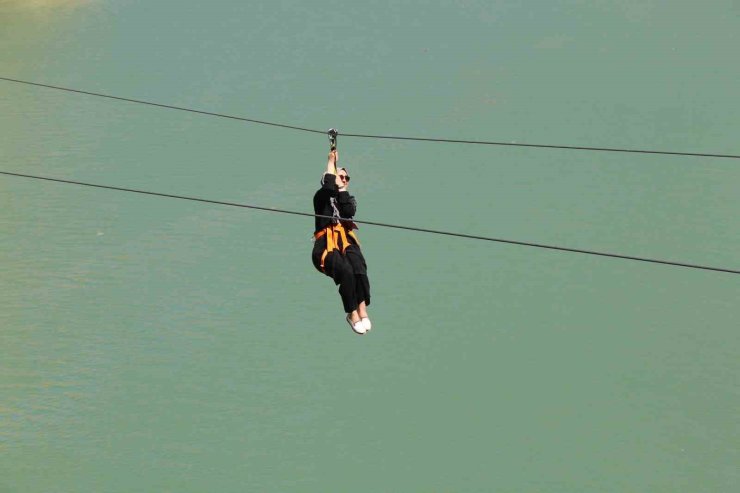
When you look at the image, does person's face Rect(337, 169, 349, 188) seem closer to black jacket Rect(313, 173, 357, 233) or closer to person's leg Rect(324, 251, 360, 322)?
black jacket Rect(313, 173, 357, 233)

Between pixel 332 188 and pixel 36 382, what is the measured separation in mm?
2883

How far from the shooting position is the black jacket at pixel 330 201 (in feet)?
17.5

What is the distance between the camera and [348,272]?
5230 mm

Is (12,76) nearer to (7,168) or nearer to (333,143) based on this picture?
(7,168)

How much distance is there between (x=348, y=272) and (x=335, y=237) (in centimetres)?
21

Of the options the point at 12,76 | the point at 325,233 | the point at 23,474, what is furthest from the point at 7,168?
the point at 325,233

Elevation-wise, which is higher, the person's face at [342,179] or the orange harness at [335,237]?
the person's face at [342,179]

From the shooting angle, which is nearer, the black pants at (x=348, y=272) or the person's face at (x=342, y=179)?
the black pants at (x=348, y=272)

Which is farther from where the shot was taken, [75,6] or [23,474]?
[75,6]

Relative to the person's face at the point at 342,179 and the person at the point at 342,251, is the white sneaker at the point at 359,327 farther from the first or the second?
the person's face at the point at 342,179

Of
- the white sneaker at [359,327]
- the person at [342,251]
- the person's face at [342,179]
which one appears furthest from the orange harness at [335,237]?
the white sneaker at [359,327]

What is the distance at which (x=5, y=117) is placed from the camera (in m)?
9.86

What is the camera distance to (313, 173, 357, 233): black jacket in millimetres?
5332

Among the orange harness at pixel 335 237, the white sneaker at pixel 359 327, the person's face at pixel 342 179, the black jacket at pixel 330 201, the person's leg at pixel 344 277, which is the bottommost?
the white sneaker at pixel 359 327
